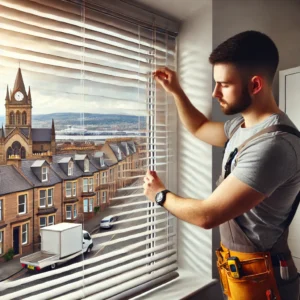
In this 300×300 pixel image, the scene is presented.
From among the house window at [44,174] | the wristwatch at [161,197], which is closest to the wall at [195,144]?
the wristwatch at [161,197]

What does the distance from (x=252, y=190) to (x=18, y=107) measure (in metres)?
0.75

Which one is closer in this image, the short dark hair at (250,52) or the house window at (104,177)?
the short dark hair at (250,52)

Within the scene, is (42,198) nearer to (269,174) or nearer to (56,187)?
(56,187)

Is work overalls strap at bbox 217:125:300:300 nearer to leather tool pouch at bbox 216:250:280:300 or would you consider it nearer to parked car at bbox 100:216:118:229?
leather tool pouch at bbox 216:250:280:300

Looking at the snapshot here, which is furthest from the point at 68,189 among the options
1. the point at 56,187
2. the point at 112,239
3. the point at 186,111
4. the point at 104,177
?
the point at 186,111

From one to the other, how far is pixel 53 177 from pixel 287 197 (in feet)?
2.54

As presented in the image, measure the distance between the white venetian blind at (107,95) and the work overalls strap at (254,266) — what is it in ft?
1.41

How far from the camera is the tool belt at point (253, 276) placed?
1.13m

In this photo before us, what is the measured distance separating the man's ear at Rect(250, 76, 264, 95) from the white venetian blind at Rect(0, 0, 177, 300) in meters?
0.55

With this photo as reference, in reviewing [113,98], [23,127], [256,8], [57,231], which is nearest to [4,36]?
[23,127]

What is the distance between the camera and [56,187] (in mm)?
1248

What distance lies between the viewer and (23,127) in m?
1.14

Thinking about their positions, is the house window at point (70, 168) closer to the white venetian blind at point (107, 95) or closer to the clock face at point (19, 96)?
the white venetian blind at point (107, 95)

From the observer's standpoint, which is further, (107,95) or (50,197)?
(107,95)
